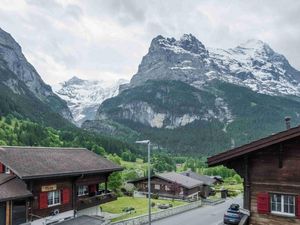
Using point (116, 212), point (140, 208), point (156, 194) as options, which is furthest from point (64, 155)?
point (156, 194)

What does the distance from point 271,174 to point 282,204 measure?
1.43 meters

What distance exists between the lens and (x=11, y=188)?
109ft

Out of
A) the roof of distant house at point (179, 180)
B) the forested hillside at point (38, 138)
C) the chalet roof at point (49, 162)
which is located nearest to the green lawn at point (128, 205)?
the roof of distant house at point (179, 180)

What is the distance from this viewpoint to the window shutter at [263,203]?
18591mm

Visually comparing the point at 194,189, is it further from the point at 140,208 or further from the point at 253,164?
the point at 253,164

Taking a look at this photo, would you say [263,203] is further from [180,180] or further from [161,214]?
[180,180]

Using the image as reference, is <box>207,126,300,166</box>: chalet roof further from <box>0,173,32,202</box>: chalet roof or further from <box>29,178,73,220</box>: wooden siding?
<box>29,178,73,220</box>: wooden siding

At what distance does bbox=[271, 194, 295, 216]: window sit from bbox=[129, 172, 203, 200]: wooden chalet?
6467 centimetres

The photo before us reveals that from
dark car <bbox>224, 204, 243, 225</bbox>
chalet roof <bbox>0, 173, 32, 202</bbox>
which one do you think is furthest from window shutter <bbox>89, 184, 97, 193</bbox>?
dark car <bbox>224, 204, 243, 225</bbox>

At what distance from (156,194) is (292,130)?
68194 mm

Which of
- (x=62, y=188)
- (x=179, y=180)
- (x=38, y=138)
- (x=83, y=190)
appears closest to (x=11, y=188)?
(x=62, y=188)

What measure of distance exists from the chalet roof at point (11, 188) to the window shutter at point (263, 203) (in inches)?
802

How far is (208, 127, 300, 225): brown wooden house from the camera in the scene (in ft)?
59.4

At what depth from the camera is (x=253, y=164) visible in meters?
19.2
